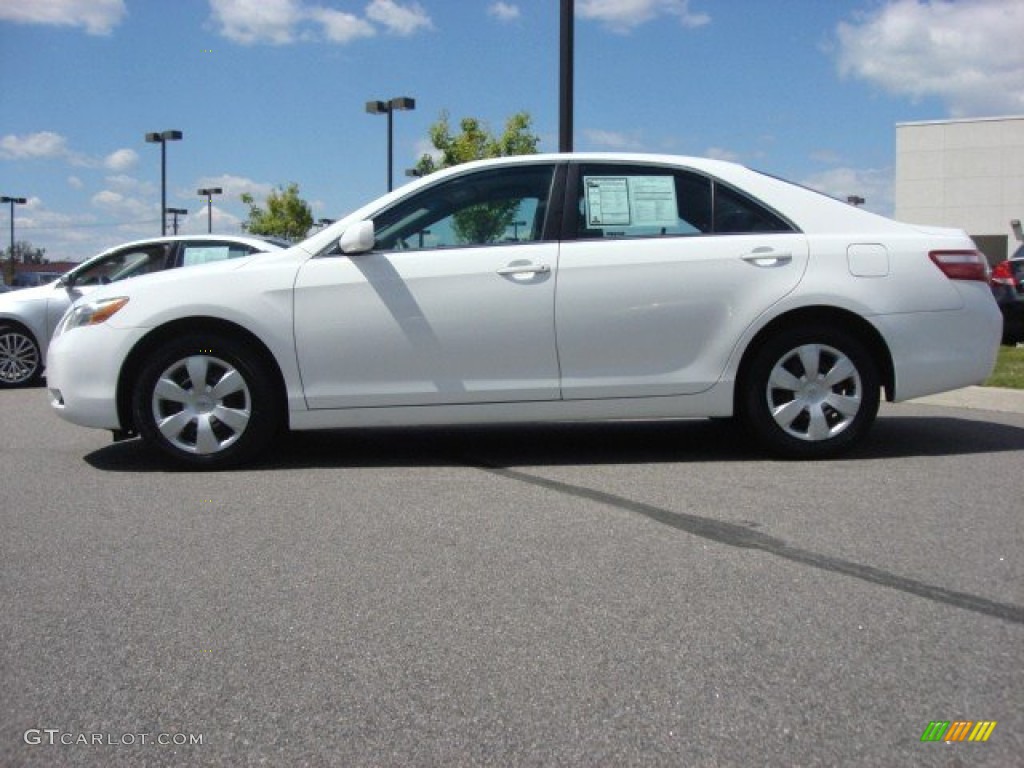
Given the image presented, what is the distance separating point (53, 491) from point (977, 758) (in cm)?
456

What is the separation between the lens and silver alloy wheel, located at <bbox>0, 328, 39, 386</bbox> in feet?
37.0

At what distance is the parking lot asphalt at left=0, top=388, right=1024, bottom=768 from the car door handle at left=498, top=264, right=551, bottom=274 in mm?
1081

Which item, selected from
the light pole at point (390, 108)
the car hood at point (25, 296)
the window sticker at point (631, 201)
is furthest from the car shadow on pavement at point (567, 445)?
the light pole at point (390, 108)

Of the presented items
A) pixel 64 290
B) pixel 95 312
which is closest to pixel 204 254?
pixel 64 290

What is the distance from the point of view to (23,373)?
446 inches

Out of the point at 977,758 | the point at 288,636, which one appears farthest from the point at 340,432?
the point at 977,758

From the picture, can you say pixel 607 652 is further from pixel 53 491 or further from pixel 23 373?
pixel 23 373

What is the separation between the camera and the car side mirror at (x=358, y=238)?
225 inches

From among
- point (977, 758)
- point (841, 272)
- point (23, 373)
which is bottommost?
point (977, 758)

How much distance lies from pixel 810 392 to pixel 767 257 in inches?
30.9

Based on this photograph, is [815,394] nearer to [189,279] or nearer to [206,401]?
[206,401]

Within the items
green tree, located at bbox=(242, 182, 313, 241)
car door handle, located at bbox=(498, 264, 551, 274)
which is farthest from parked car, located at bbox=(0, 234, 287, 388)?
green tree, located at bbox=(242, 182, 313, 241)

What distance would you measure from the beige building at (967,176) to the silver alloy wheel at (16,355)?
1835 inches

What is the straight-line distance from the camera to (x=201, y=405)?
595 centimetres
